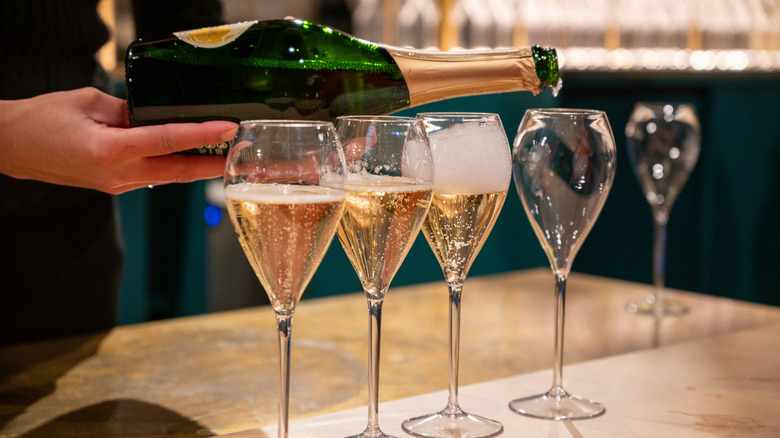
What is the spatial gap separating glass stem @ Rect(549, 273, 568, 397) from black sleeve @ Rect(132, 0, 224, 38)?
27.9 inches

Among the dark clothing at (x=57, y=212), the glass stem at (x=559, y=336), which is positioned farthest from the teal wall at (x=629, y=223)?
the glass stem at (x=559, y=336)

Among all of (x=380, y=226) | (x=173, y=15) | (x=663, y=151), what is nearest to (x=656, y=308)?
(x=663, y=151)

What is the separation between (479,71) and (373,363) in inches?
12.4

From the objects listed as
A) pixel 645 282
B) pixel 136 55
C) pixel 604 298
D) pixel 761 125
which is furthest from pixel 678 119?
pixel 136 55

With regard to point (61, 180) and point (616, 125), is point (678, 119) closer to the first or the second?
point (616, 125)

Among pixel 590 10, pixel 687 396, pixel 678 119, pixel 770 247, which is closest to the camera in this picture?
pixel 687 396

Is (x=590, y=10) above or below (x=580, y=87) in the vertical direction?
above

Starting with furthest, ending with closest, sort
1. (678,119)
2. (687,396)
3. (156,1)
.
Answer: (678,119)
(156,1)
(687,396)

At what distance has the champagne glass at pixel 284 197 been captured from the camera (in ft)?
1.80

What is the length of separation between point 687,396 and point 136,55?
65 centimetres

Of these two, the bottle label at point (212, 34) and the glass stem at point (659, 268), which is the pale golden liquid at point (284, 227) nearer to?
the bottle label at point (212, 34)

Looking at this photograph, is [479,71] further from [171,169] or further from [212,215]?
[212,215]

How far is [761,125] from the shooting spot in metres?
2.21

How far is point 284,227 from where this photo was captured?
0.55 metres
